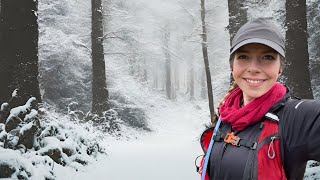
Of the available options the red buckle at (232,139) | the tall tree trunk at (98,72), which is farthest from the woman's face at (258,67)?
the tall tree trunk at (98,72)

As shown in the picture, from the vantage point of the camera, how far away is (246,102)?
1.99 metres

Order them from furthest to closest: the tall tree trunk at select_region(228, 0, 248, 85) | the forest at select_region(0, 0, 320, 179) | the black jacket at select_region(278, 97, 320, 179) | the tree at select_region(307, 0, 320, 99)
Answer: the tree at select_region(307, 0, 320, 99) < the tall tree trunk at select_region(228, 0, 248, 85) < the forest at select_region(0, 0, 320, 179) < the black jacket at select_region(278, 97, 320, 179)

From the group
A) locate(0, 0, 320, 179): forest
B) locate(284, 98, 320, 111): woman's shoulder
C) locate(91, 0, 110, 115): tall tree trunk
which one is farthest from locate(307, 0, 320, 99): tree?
locate(284, 98, 320, 111): woman's shoulder

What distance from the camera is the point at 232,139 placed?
186 centimetres

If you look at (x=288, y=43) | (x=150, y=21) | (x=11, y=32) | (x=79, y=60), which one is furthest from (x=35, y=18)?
(x=150, y=21)


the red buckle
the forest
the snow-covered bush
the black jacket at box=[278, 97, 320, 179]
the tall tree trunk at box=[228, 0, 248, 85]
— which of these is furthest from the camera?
the tall tree trunk at box=[228, 0, 248, 85]

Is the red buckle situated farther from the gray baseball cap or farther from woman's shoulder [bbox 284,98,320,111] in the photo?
the gray baseball cap

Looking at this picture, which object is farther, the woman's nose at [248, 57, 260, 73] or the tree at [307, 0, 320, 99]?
the tree at [307, 0, 320, 99]

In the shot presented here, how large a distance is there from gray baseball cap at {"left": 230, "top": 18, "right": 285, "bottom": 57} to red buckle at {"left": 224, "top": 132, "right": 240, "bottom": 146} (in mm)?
434

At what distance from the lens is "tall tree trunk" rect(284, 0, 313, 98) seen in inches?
295

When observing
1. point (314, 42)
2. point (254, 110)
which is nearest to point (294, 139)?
point (254, 110)

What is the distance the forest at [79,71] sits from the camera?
276 inches

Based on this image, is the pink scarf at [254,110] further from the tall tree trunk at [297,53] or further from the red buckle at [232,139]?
the tall tree trunk at [297,53]

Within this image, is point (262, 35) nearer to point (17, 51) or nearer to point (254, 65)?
point (254, 65)
